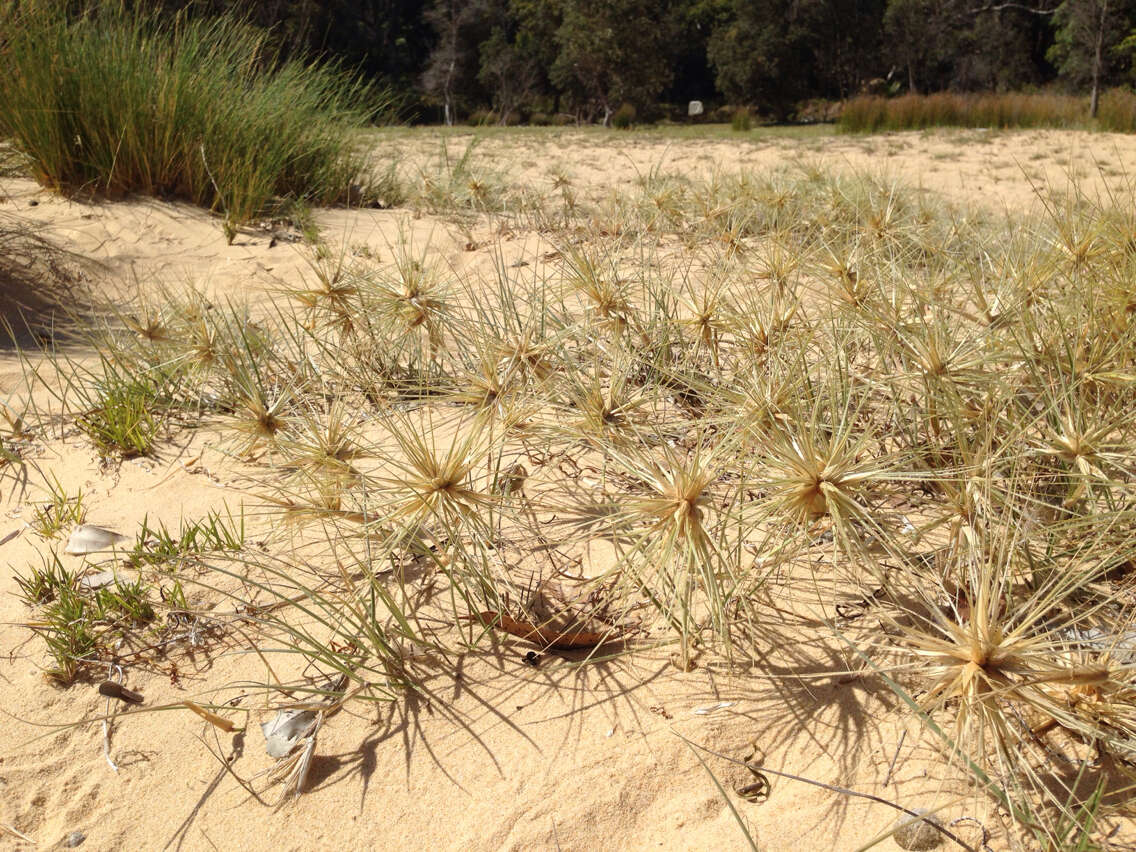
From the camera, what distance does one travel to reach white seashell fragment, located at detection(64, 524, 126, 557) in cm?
165

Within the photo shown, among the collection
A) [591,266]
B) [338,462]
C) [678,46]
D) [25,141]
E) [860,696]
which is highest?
[678,46]

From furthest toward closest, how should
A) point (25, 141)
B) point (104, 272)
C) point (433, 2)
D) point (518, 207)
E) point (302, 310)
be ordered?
point (433, 2), point (518, 207), point (25, 141), point (104, 272), point (302, 310)

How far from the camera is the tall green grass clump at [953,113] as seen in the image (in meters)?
13.1

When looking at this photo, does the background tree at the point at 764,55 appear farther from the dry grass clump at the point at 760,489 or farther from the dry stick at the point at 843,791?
the dry stick at the point at 843,791

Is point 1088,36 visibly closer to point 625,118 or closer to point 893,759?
point 625,118

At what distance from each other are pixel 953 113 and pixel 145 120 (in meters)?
13.7

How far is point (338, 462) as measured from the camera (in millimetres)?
1511

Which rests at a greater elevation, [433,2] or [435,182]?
[433,2]

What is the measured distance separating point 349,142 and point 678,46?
1032 inches

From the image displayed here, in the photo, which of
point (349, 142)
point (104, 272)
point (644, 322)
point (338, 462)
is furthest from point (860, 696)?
point (349, 142)

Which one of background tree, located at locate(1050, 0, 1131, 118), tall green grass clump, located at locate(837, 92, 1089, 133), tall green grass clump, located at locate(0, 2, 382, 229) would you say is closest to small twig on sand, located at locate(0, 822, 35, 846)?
tall green grass clump, located at locate(0, 2, 382, 229)

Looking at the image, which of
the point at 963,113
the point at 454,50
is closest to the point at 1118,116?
the point at 963,113

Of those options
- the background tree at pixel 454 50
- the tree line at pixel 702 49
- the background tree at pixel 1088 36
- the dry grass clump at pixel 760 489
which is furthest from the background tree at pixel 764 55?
the dry grass clump at pixel 760 489

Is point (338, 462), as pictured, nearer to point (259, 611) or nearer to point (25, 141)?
point (259, 611)
